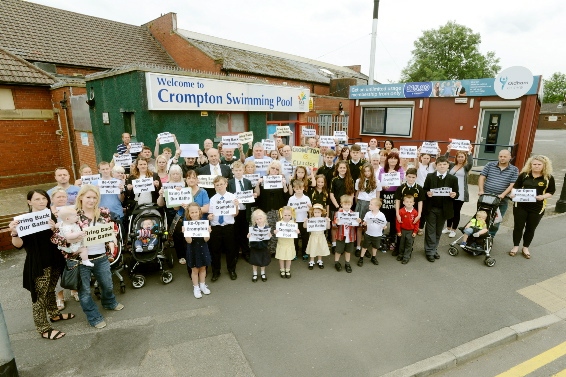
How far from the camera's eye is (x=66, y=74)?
16281mm

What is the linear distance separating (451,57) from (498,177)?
1745 inches

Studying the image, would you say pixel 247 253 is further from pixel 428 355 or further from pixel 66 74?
pixel 66 74

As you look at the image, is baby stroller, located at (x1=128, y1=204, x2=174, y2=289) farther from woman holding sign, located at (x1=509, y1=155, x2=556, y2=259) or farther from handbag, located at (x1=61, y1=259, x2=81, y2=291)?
woman holding sign, located at (x1=509, y1=155, x2=556, y2=259)

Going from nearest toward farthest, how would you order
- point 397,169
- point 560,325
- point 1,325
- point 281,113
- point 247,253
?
point 1,325, point 560,325, point 247,253, point 397,169, point 281,113

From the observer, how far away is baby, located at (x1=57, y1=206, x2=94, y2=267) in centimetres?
394

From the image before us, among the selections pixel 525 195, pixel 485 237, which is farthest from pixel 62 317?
pixel 525 195

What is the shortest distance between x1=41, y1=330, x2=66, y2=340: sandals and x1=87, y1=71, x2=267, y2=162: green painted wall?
6.06 metres

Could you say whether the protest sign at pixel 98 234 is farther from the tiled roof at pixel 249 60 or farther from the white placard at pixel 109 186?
the tiled roof at pixel 249 60

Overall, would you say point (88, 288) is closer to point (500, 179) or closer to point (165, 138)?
point (165, 138)

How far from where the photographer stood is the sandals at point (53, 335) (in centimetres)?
407

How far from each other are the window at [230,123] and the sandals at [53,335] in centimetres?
773

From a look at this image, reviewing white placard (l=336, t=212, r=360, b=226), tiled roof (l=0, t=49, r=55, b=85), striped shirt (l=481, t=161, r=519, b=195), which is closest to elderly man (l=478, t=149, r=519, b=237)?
striped shirt (l=481, t=161, r=519, b=195)

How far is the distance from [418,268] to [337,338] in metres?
2.71

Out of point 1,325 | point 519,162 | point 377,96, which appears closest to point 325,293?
point 1,325
